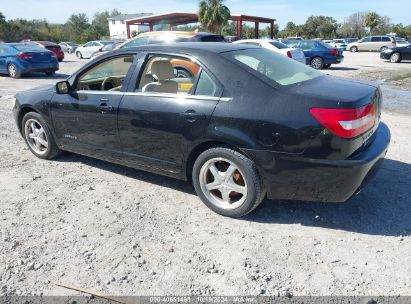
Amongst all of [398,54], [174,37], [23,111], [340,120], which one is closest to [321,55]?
[398,54]

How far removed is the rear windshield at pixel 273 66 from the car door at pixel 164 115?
0.39 meters

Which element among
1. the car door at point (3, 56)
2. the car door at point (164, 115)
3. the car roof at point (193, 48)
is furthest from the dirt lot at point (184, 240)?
the car door at point (3, 56)

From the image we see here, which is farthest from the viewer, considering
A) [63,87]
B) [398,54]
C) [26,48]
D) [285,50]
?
[398,54]

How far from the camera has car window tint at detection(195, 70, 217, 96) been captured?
338 cm

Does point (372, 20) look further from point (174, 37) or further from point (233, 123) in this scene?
point (233, 123)

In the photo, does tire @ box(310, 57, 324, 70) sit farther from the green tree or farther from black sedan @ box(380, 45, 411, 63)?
the green tree

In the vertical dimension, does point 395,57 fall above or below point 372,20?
below

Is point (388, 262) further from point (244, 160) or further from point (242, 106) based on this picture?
point (242, 106)

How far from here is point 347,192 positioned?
3.03m

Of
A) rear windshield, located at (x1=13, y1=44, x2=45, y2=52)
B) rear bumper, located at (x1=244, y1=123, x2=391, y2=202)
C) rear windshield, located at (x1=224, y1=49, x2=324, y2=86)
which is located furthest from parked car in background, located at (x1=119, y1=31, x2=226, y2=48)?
rear bumper, located at (x1=244, y1=123, x2=391, y2=202)

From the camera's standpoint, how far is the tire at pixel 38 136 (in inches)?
192

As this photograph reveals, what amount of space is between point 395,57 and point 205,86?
22.4 metres

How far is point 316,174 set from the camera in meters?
3.01

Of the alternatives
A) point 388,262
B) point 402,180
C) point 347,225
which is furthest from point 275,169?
point 402,180
